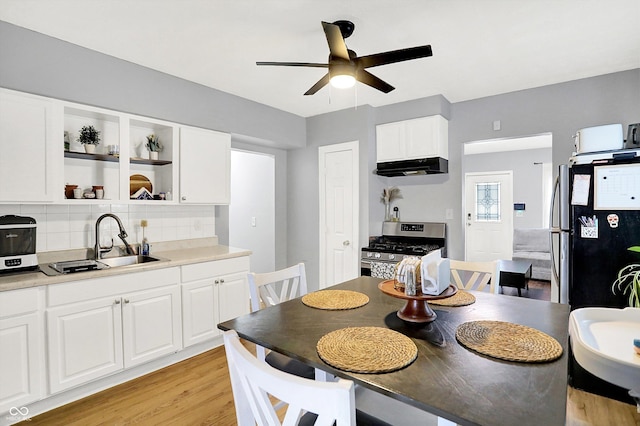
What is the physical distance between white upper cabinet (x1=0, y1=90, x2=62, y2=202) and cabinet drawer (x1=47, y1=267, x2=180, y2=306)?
64 cm

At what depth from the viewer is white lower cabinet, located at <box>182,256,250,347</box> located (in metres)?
2.71

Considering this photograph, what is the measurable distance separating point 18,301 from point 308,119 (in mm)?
3395

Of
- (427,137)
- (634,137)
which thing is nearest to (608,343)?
(634,137)

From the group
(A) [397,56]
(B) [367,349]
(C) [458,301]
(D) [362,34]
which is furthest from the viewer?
(D) [362,34]

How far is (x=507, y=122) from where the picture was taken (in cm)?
341

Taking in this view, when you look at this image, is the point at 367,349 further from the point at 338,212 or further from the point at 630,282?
the point at 338,212

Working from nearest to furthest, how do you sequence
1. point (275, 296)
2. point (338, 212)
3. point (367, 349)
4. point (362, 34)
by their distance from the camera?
point (367, 349), point (275, 296), point (362, 34), point (338, 212)

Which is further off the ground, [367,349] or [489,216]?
[489,216]

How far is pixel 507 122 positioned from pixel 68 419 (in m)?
4.34

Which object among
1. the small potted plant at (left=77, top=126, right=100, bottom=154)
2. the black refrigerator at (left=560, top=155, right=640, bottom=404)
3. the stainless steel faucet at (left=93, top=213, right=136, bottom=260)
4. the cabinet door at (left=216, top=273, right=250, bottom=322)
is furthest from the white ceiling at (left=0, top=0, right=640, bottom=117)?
the cabinet door at (left=216, top=273, right=250, bottom=322)

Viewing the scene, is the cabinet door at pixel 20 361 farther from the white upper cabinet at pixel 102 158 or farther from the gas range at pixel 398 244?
the gas range at pixel 398 244

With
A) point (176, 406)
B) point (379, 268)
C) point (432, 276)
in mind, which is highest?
point (432, 276)

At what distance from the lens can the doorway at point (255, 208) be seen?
4.61 metres

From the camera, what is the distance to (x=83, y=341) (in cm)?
216
